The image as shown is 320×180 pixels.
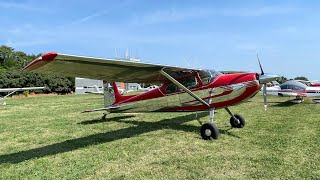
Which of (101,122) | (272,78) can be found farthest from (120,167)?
(101,122)

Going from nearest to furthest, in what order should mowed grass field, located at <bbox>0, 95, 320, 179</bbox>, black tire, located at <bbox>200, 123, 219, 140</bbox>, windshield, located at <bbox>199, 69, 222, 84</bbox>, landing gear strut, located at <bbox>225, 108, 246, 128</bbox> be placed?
mowed grass field, located at <bbox>0, 95, 320, 179</bbox>
black tire, located at <bbox>200, 123, 219, 140</bbox>
windshield, located at <bbox>199, 69, 222, 84</bbox>
landing gear strut, located at <bbox>225, 108, 246, 128</bbox>

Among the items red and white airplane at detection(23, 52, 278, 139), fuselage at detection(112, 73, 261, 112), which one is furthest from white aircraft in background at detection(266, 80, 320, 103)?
fuselage at detection(112, 73, 261, 112)

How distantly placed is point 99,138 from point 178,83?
296 cm

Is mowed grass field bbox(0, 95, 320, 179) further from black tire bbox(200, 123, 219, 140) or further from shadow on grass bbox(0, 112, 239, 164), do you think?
black tire bbox(200, 123, 219, 140)

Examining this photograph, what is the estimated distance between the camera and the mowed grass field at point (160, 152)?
5562mm

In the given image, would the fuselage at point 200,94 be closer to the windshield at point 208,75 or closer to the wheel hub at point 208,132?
the windshield at point 208,75

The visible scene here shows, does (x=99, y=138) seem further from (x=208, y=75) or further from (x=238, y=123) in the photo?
(x=238, y=123)

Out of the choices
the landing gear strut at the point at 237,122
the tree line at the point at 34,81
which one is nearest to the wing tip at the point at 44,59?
the landing gear strut at the point at 237,122

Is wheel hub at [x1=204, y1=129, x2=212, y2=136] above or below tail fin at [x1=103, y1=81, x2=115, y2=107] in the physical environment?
below

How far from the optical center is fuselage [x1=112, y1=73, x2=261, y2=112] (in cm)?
890

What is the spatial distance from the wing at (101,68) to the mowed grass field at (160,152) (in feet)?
6.18

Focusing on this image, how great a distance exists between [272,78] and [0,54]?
94.7 metres

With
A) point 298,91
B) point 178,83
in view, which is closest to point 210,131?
point 178,83

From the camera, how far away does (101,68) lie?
26.4 feet
